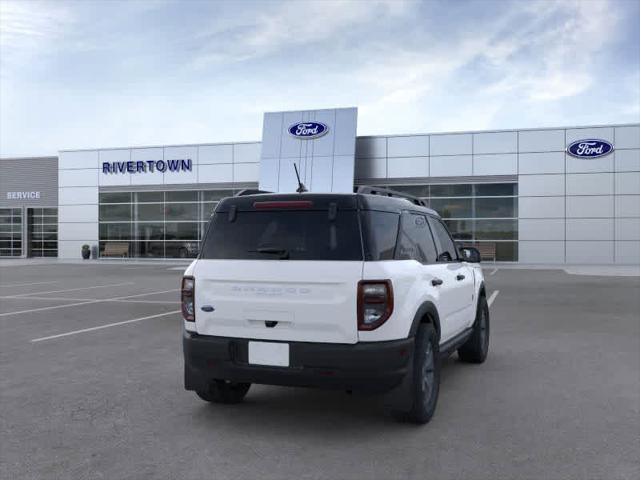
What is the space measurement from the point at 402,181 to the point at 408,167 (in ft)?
2.64

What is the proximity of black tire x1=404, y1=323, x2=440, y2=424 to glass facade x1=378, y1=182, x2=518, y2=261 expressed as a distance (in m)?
27.1

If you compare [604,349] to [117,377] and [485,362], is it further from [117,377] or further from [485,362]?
[117,377]

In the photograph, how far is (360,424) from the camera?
4.89 metres

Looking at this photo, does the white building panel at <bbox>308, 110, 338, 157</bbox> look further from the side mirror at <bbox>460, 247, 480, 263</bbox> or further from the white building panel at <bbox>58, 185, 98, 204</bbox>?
the side mirror at <bbox>460, 247, 480, 263</bbox>

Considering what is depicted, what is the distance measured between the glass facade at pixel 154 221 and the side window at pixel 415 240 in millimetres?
30561

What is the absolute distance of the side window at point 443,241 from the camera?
6168 millimetres

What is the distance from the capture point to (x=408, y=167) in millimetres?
32750

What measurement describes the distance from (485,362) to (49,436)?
191 inches

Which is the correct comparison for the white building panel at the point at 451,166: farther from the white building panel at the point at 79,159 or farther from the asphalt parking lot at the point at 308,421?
the asphalt parking lot at the point at 308,421

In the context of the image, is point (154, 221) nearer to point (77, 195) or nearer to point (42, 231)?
point (77, 195)

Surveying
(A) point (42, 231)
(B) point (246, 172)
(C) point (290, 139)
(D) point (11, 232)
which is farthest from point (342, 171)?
(D) point (11, 232)

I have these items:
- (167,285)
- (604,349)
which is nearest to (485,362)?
(604,349)

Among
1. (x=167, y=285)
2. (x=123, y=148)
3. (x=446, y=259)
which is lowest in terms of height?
(x=167, y=285)

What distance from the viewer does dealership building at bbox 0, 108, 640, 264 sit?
30609 mm
